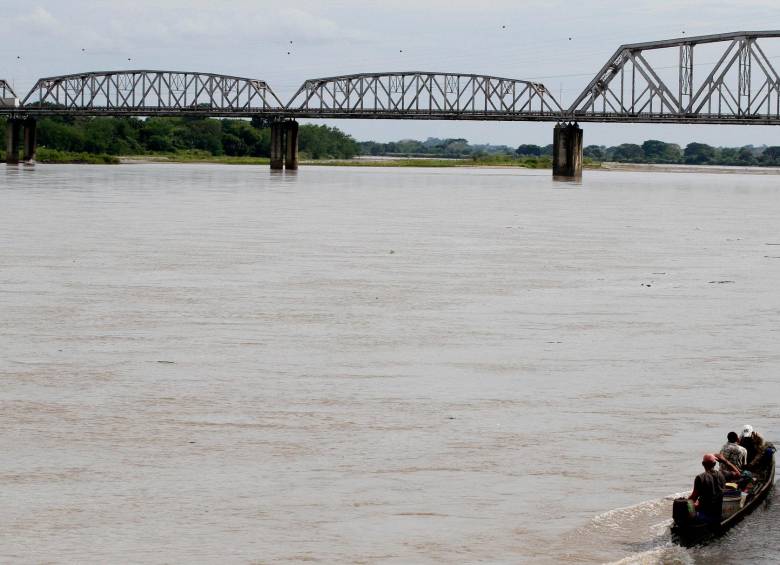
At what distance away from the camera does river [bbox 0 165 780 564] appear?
46.9 ft

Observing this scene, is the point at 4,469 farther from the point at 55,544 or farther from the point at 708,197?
the point at 708,197

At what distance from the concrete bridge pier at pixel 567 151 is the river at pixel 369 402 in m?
139

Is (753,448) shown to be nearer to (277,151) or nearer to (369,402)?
(369,402)

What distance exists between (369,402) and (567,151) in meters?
165

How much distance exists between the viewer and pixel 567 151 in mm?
182375

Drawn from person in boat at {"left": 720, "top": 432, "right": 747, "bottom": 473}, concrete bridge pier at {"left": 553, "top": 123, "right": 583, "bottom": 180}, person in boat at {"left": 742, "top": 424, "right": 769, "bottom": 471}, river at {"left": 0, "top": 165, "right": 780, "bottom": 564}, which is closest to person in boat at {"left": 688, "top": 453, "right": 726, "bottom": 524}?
river at {"left": 0, "top": 165, "right": 780, "bottom": 564}

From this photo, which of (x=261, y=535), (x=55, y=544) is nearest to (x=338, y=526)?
(x=261, y=535)

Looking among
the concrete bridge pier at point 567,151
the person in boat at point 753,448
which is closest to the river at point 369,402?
the person in boat at point 753,448

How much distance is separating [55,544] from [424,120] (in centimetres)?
18480

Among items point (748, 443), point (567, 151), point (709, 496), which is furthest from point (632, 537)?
point (567, 151)

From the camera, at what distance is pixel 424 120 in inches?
7746

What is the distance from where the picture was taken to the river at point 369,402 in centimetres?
1430

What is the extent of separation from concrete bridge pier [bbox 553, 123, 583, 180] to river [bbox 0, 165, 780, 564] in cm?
13897

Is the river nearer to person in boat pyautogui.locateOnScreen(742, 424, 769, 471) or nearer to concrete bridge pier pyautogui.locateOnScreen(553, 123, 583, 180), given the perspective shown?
person in boat pyautogui.locateOnScreen(742, 424, 769, 471)
